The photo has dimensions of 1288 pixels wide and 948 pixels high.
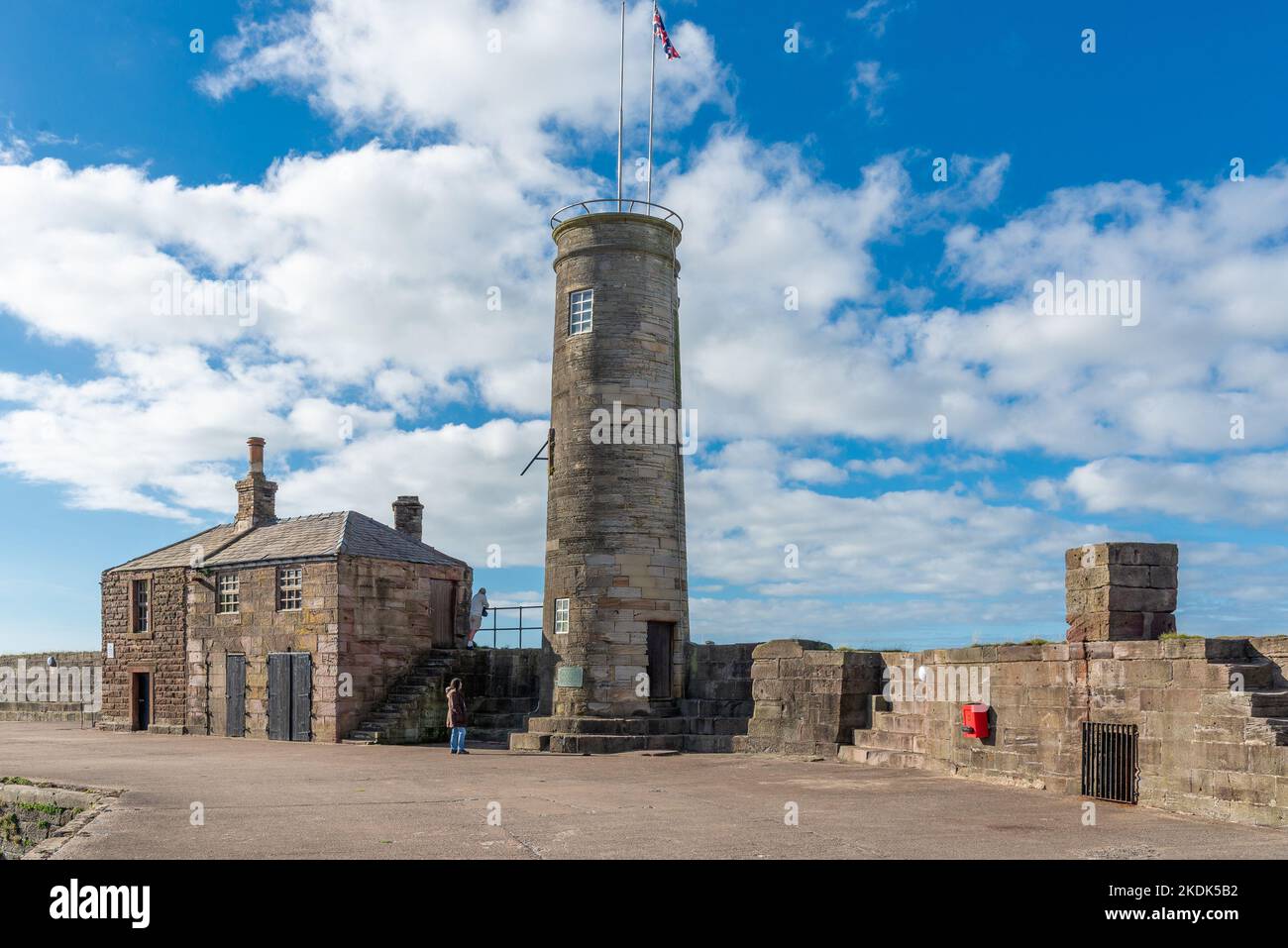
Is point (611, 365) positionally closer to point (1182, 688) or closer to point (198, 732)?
point (1182, 688)

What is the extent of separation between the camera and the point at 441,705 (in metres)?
26.1

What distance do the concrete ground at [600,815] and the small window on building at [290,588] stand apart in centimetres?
768

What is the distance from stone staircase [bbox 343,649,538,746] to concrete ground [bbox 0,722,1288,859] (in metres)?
6.00

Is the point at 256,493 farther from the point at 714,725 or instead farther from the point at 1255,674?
the point at 1255,674

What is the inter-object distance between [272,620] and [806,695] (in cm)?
1397

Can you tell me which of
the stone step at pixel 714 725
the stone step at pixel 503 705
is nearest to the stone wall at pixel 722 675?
the stone step at pixel 714 725

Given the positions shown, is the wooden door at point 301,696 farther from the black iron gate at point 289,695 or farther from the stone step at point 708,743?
the stone step at point 708,743

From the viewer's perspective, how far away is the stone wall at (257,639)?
25.4 meters

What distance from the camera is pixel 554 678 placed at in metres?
22.3

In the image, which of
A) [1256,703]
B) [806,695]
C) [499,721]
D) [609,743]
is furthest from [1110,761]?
[499,721]

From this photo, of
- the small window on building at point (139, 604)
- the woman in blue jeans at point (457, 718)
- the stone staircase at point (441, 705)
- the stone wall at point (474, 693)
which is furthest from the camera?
the small window on building at point (139, 604)

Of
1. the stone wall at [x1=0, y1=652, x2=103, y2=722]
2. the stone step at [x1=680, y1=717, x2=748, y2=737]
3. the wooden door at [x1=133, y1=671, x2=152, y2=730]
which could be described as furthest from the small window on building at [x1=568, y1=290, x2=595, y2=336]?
the stone wall at [x1=0, y1=652, x2=103, y2=722]

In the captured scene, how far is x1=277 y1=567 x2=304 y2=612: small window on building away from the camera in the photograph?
26.4 meters
